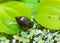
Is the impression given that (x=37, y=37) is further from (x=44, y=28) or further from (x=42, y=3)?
(x=42, y=3)

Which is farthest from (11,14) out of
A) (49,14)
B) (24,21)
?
(49,14)

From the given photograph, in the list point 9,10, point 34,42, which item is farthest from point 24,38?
point 9,10

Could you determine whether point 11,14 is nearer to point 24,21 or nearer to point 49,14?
point 24,21
